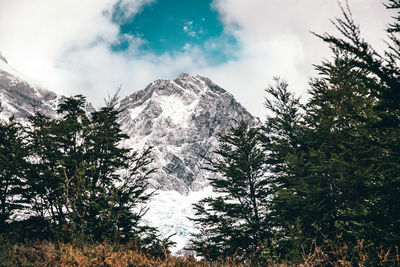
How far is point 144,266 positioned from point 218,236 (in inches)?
320

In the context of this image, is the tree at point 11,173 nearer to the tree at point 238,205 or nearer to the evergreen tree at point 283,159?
the tree at point 238,205

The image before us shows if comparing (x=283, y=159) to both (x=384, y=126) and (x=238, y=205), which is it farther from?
(x=384, y=126)

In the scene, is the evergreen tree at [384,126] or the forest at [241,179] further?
the forest at [241,179]

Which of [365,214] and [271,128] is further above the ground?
[271,128]

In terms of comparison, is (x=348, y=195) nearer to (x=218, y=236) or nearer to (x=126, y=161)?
(x=218, y=236)

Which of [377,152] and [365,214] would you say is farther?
[377,152]

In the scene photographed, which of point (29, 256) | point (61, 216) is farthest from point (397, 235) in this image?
point (61, 216)

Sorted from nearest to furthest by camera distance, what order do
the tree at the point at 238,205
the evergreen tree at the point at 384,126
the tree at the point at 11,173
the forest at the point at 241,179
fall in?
the evergreen tree at the point at 384,126, the forest at the point at 241,179, the tree at the point at 238,205, the tree at the point at 11,173

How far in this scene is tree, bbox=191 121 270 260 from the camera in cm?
1169

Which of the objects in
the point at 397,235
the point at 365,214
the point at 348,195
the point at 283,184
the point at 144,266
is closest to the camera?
the point at 144,266

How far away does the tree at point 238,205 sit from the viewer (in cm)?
1169

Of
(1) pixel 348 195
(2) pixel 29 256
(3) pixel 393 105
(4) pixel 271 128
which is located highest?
(4) pixel 271 128

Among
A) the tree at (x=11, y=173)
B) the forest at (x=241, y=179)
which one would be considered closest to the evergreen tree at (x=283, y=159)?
the forest at (x=241, y=179)

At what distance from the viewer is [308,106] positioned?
40.4 feet
